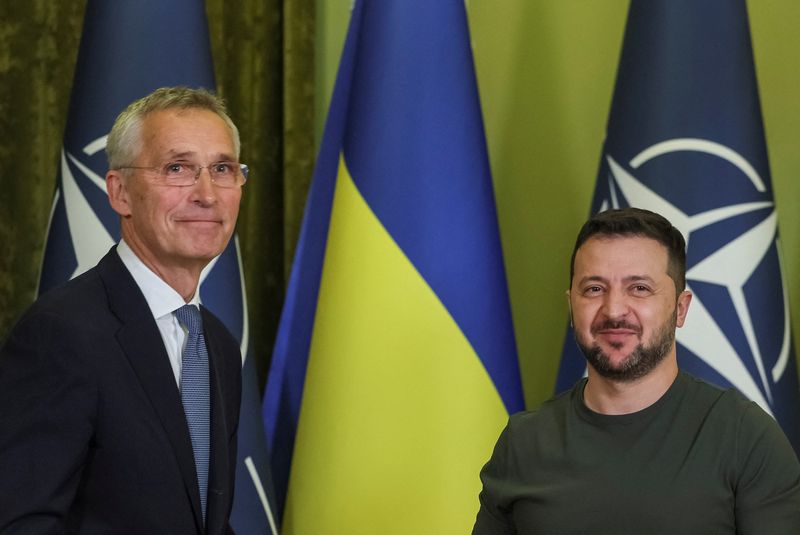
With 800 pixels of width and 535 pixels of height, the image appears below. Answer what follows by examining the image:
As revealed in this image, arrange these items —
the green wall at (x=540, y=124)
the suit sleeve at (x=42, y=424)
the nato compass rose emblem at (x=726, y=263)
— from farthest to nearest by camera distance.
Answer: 1. the green wall at (x=540, y=124)
2. the nato compass rose emblem at (x=726, y=263)
3. the suit sleeve at (x=42, y=424)

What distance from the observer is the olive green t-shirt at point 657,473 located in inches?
61.5

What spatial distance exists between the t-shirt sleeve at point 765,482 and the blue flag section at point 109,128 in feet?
4.24

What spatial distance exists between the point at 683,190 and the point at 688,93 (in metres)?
0.23

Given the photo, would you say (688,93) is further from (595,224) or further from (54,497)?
(54,497)

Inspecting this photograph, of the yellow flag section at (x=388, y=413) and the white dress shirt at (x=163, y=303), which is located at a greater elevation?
the white dress shirt at (x=163, y=303)

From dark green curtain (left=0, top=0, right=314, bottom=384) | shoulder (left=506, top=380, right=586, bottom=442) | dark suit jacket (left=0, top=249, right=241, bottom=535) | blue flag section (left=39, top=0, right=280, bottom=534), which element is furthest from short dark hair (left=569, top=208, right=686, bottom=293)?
dark green curtain (left=0, top=0, right=314, bottom=384)

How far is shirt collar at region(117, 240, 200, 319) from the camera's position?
63.4 inches

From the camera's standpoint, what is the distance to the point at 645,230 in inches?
66.9

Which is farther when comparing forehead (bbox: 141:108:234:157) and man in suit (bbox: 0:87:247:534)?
forehead (bbox: 141:108:234:157)

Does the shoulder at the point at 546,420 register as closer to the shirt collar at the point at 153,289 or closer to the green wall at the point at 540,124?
the shirt collar at the point at 153,289

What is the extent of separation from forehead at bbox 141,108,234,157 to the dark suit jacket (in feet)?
0.64

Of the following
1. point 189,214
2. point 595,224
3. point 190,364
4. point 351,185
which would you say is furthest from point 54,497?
point 351,185

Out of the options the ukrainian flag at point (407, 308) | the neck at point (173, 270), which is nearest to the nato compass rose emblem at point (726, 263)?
the ukrainian flag at point (407, 308)

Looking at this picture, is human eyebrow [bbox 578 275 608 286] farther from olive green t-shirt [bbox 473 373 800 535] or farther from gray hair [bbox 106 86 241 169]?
gray hair [bbox 106 86 241 169]
